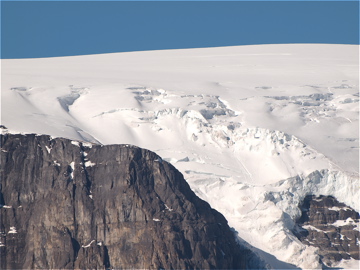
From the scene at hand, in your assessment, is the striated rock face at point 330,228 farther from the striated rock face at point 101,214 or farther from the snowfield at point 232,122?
the striated rock face at point 101,214

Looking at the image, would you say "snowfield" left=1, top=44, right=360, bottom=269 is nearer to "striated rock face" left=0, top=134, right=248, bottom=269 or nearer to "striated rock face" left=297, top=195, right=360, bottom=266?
"striated rock face" left=297, top=195, right=360, bottom=266

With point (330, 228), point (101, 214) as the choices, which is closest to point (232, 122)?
point (330, 228)

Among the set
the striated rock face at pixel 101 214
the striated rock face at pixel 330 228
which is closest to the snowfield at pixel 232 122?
the striated rock face at pixel 330 228

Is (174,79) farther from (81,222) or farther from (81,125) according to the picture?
(81,222)

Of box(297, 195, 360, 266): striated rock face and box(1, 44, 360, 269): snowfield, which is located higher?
box(1, 44, 360, 269): snowfield

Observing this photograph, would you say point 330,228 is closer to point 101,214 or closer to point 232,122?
point 232,122

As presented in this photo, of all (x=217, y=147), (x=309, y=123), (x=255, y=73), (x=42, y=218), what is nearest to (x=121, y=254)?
(x=42, y=218)

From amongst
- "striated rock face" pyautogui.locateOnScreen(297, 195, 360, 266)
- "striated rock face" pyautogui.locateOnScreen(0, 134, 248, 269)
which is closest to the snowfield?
"striated rock face" pyautogui.locateOnScreen(297, 195, 360, 266)
